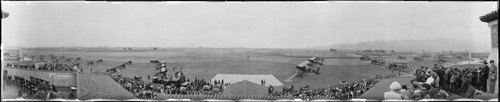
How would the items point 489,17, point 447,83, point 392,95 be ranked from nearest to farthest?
point 392,95 → point 489,17 → point 447,83

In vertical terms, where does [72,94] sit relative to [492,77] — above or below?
below

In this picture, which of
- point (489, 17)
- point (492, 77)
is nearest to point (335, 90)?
point (492, 77)

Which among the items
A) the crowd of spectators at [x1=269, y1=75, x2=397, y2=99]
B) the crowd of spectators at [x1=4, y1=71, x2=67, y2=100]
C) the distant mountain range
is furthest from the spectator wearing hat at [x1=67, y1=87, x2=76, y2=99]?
the distant mountain range

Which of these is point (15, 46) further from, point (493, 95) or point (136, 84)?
point (493, 95)

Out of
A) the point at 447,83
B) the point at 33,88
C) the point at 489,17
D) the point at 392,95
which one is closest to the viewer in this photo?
the point at 392,95

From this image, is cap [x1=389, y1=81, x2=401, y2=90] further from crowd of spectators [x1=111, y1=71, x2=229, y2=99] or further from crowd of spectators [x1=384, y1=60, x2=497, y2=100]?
crowd of spectators [x1=111, y1=71, x2=229, y2=99]

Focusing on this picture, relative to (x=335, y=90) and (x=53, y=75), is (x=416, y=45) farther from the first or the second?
(x=53, y=75)
